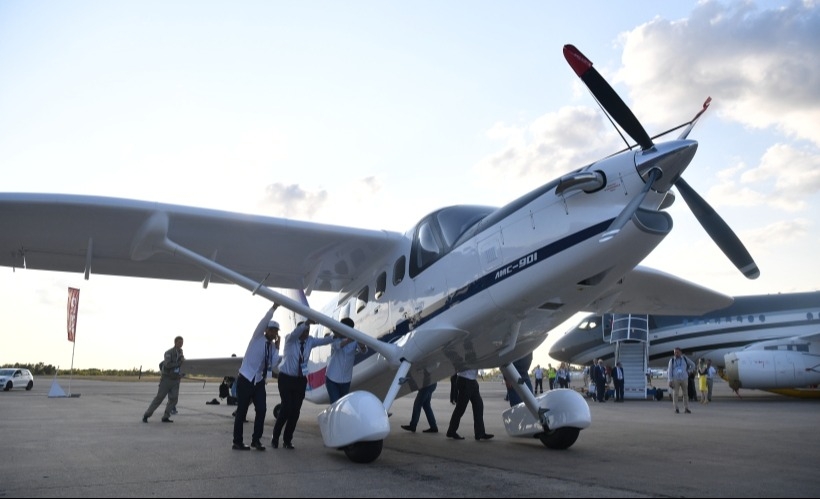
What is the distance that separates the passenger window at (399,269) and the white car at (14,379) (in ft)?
101

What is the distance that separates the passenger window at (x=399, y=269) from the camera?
27.9ft

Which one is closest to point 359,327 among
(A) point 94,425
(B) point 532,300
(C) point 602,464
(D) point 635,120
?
(B) point 532,300

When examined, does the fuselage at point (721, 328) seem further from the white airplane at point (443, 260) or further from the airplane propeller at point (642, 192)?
the airplane propeller at point (642, 192)

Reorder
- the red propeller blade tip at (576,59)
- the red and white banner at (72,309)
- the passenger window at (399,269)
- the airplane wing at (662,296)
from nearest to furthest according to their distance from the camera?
the red propeller blade tip at (576,59)
the passenger window at (399,269)
the airplane wing at (662,296)
the red and white banner at (72,309)

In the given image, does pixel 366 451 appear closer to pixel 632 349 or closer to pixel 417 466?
pixel 417 466

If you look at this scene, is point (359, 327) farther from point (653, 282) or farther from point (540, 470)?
point (653, 282)

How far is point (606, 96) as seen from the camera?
6906 mm

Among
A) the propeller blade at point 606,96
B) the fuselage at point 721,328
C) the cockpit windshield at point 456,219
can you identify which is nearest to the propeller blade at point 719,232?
the propeller blade at point 606,96

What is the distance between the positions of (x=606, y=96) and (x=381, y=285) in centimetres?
393

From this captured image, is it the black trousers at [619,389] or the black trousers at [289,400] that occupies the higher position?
the black trousers at [289,400]

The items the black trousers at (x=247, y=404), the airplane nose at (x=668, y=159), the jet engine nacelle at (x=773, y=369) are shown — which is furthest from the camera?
the jet engine nacelle at (x=773, y=369)

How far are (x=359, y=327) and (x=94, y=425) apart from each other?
18.3 ft

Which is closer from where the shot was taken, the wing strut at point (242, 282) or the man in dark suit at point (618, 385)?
the wing strut at point (242, 282)

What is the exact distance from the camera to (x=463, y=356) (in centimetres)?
787
